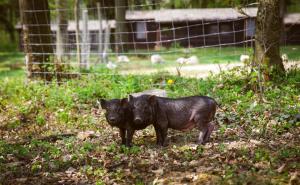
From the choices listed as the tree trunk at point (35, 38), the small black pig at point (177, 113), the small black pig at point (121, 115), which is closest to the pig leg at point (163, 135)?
the small black pig at point (177, 113)

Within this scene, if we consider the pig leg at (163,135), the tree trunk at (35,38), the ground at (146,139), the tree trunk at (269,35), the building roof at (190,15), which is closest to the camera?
the ground at (146,139)

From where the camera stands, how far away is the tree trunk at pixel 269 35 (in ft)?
34.9

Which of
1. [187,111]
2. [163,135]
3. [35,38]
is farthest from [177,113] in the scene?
[35,38]

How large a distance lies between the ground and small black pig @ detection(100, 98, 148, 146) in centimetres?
27

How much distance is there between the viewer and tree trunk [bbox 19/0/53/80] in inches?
517

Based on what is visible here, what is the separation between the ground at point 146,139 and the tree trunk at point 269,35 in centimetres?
34

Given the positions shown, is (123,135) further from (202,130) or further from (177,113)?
(202,130)

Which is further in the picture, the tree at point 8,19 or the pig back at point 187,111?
the tree at point 8,19

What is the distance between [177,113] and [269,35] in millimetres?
4423

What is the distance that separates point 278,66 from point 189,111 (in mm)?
4380

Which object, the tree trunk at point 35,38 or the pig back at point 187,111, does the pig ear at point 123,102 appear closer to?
the pig back at point 187,111

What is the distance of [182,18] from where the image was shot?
4084 cm

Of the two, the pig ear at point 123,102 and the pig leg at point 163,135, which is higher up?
the pig ear at point 123,102

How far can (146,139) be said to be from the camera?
7895mm
